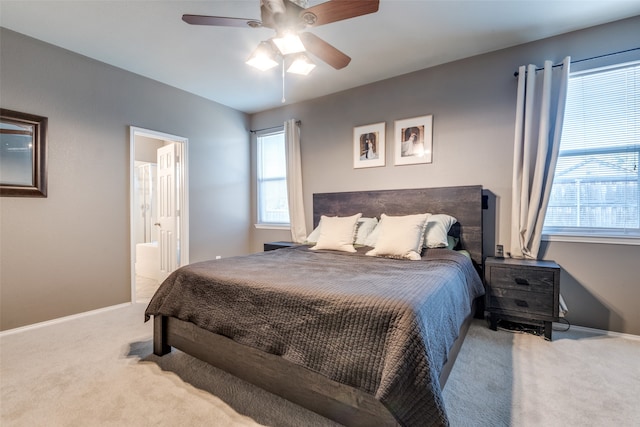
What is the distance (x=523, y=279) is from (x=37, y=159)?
452 centimetres

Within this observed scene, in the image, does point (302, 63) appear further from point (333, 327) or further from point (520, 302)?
point (520, 302)

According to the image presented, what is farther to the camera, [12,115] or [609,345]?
[12,115]

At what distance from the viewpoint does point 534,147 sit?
9.16 feet

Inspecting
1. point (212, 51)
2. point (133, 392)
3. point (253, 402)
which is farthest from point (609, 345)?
point (212, 51)

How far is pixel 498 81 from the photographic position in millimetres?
2971

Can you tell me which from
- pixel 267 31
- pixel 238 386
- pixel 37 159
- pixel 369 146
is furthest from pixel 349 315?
pixel 37 159

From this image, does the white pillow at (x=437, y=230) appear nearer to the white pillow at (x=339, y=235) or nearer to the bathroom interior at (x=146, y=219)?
the white pillow at (x=339, y=235)

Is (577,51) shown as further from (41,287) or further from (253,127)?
(41,287)

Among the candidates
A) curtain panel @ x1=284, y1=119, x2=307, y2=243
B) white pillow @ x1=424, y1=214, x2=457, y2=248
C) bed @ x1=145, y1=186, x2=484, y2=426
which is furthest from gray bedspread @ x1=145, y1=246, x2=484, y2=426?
curtain panel @ x1=284, y1=119, x2=307, y2=243

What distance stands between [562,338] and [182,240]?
169 inches

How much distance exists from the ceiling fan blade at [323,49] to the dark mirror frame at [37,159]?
2.63m

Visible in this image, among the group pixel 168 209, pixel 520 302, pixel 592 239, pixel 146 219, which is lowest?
pixel 520 302

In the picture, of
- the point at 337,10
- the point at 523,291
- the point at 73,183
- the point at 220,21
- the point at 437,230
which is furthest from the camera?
the point at 73,183

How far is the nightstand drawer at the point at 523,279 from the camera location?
2.40 meters
